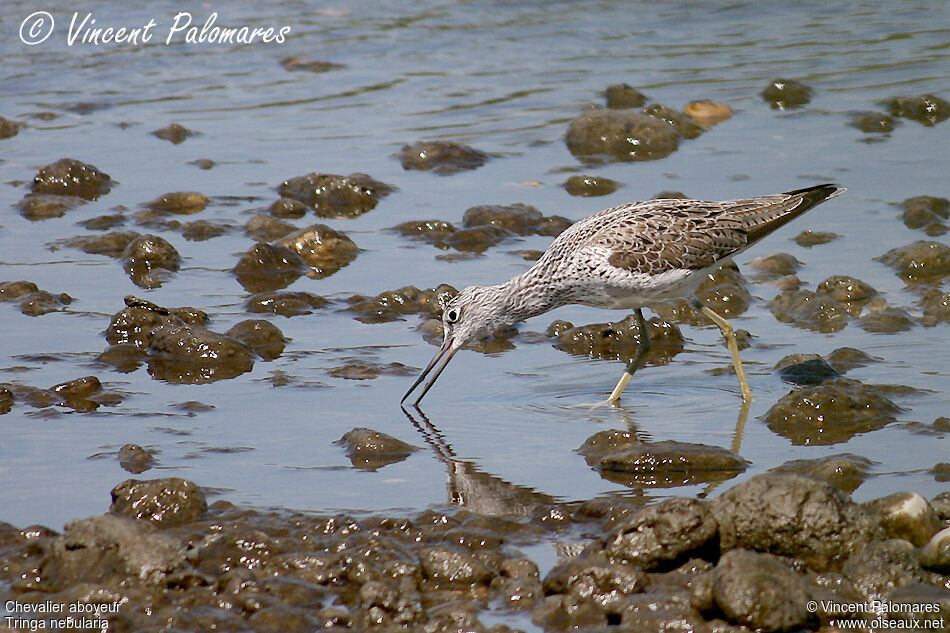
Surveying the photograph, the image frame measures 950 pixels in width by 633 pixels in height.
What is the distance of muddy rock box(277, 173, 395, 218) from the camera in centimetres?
1232

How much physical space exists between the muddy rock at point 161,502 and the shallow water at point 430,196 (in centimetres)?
35

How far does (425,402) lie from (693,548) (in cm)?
307

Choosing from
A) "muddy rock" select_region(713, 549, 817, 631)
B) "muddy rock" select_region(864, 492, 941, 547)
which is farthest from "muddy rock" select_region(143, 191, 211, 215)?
"muddy rock" select_region(713, 549, 817, 631)

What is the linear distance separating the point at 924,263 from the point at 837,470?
12.5ft

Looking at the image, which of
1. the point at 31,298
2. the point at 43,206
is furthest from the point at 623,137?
the point at 31,298

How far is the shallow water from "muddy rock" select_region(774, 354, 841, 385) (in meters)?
0.17

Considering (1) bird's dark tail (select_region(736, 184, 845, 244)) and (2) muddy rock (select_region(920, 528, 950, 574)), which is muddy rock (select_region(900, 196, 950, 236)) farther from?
(2) muddy rock (select_region(920, 528, 950, 574))

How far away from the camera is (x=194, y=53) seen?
1853 cm

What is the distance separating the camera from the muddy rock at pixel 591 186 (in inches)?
492

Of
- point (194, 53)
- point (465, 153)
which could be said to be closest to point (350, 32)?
point (194, 53)

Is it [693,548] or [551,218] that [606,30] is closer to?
[551,218]

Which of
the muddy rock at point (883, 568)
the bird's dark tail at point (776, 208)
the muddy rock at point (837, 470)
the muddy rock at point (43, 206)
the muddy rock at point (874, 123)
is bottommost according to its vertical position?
the muddy rock at point (837, 470)

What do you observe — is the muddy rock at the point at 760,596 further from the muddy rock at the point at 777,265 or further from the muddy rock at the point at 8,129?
the muddy rock at the point at 8,129

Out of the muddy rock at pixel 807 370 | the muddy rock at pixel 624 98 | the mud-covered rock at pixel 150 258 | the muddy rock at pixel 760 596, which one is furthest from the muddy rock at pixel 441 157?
the muddy rock at pixel 760 596
